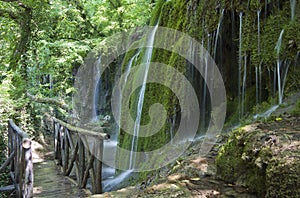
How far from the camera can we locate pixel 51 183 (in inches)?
247

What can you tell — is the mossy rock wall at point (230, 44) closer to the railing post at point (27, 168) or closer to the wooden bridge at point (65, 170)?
the wooden bridge at point (65, 170)

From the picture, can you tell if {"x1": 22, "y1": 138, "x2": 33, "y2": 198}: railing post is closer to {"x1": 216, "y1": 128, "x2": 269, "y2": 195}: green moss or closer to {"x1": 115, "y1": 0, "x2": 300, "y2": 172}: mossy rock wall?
{"x1": 115, "y1": 0, "x2": 300, "y2": 172}: mossy rock wall

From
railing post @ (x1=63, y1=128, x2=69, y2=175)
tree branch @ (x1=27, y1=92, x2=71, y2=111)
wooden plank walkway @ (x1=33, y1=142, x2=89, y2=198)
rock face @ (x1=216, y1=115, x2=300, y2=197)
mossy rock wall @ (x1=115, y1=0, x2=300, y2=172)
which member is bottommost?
wooden plank walkway @ (x1=33, y1=142, x2=89, y2=198)

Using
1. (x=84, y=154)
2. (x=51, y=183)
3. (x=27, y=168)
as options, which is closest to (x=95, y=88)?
(x=51, y=183)

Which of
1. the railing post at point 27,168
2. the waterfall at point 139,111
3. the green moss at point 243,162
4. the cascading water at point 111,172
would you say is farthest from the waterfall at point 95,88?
the green moss at point 243,162

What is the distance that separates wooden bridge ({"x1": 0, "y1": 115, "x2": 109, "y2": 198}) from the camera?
5.06 meters

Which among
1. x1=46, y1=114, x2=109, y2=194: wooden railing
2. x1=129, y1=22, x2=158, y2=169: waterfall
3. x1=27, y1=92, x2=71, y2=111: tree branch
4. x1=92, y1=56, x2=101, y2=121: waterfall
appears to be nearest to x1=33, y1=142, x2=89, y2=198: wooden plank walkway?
x1=46, y1=114, x2=109, y2=194: wooden railing

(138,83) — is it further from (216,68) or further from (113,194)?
(113,194)

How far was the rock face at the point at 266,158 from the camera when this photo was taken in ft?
5.68

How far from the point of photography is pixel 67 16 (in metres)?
10.8

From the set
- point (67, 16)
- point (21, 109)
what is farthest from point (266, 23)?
point (67, 16)

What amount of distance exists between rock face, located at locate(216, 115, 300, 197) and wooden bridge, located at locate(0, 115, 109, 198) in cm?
259

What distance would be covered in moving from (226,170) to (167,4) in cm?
538

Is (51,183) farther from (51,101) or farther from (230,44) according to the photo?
(230,44)
